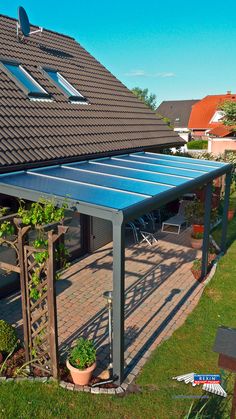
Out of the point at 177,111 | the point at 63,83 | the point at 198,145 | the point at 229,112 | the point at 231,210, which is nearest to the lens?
the point at 63,83

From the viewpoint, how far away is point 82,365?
553cm

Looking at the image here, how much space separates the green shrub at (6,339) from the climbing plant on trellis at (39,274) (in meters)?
0.38

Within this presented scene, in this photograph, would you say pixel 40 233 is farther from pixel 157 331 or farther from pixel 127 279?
pixel 127 279

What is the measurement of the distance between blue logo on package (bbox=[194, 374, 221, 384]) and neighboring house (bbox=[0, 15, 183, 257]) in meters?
3.28

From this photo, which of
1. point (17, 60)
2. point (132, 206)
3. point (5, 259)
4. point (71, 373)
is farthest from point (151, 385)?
point (17, 60)

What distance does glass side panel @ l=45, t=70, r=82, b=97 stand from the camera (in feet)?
39.4

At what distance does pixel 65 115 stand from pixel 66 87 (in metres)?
2.36

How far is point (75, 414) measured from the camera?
16.6ft

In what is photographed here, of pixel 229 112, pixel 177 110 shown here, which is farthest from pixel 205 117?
pixel 229 112

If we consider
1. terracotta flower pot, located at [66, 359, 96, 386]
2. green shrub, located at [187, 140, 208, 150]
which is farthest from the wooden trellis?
green shrub, located at [187, 140, 208, 150]

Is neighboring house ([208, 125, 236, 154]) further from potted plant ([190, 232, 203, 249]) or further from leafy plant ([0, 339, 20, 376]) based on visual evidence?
leafy plant ([0, 339, 20, 376])

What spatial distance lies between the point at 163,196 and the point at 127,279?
3972 mm

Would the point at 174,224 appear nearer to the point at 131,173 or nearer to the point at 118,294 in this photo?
the point at 131,173

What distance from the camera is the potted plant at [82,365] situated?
18.1ft
